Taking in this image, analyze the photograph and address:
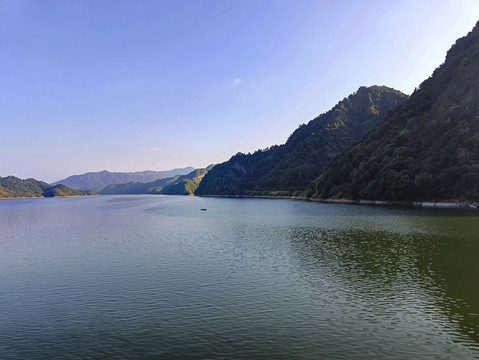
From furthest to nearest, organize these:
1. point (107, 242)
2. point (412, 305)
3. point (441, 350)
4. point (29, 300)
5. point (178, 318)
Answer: point (107, 242), point (29, 300), point (412, 305), point (178, 318), point (441, 350)

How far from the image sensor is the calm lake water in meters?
22.2

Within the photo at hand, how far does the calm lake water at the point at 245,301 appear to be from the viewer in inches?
873

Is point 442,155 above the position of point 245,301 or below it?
above

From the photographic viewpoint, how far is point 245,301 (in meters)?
31.7

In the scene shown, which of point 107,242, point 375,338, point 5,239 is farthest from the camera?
point 5,239

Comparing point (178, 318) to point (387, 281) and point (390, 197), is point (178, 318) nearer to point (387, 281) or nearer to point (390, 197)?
point (387, 281)

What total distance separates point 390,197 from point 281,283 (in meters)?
163

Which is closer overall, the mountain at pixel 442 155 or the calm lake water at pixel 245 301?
the calm lake water at pixel 245 301

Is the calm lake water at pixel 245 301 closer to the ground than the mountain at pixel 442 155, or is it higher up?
closer to the ground

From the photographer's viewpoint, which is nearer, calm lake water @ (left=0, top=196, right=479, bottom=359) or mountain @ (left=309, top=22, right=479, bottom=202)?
calm lake water @ (left=0, top=196, right=479, bottom=359)

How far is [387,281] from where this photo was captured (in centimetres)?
3759

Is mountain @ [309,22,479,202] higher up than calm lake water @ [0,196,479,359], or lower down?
higher up

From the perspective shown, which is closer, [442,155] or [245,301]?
[245,301]

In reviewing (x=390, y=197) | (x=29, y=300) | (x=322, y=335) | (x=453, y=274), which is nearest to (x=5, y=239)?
(x=29, y=300)
